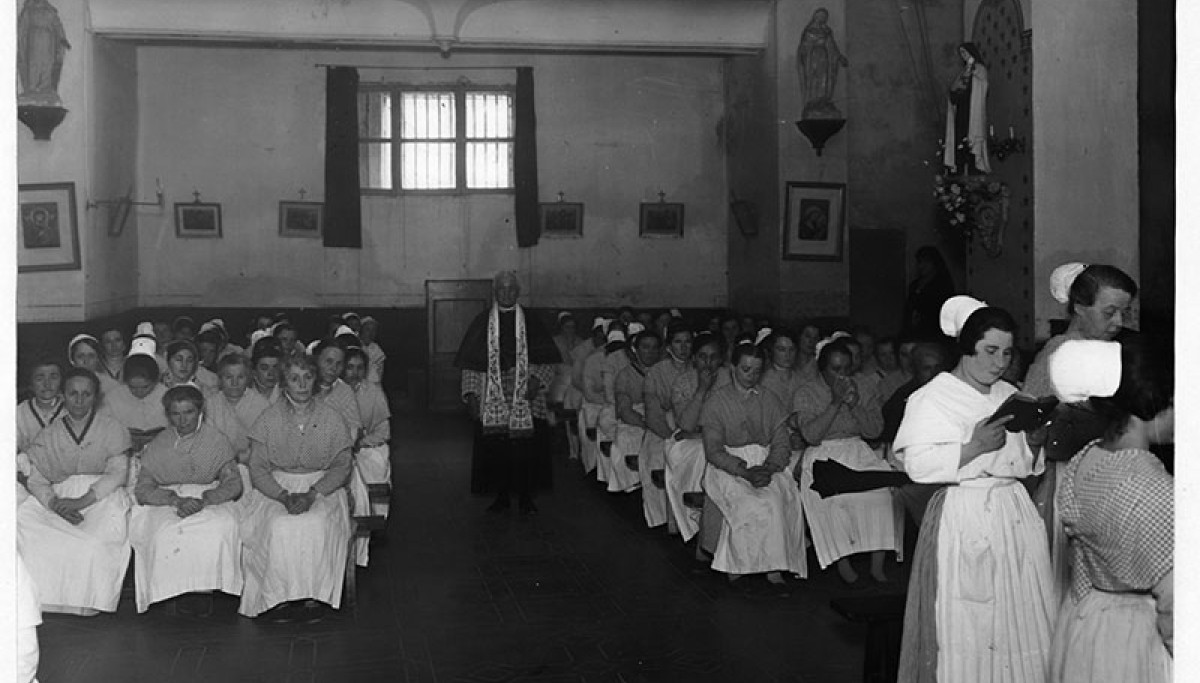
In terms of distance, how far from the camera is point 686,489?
8.74m

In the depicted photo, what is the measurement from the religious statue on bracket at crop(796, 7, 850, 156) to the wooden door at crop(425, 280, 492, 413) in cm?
524

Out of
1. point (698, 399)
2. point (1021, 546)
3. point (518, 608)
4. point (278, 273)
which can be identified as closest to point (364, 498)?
point (518, 608)

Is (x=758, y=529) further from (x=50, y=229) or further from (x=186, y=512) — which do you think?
(x=50, y=229)

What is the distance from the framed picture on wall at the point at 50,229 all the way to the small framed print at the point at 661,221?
7.73m

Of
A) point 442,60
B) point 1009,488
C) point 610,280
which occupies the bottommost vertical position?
point 1009,488

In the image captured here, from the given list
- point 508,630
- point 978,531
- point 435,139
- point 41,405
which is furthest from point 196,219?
point 978,531

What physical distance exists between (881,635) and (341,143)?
13.0 metres

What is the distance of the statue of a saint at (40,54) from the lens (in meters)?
12.6

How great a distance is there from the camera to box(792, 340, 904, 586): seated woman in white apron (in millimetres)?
7887

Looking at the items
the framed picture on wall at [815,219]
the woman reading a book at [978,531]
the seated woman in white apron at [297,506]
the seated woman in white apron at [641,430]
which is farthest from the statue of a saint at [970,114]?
the woman reading a book at [978,531]

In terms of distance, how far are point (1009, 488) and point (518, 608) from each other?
3441 millimetres

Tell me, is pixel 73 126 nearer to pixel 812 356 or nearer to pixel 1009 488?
pixel 812 356

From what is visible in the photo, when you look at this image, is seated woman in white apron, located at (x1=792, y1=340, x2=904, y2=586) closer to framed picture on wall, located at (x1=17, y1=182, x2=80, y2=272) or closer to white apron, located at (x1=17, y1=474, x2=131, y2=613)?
white apron, located at (x1=17, y1=474, x2=131, y2=613)

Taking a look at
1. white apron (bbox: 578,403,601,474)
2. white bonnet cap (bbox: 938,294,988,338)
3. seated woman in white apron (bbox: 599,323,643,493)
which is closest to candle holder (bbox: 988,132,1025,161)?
seated woman in white apron (bbox: 599,323,643,493)
